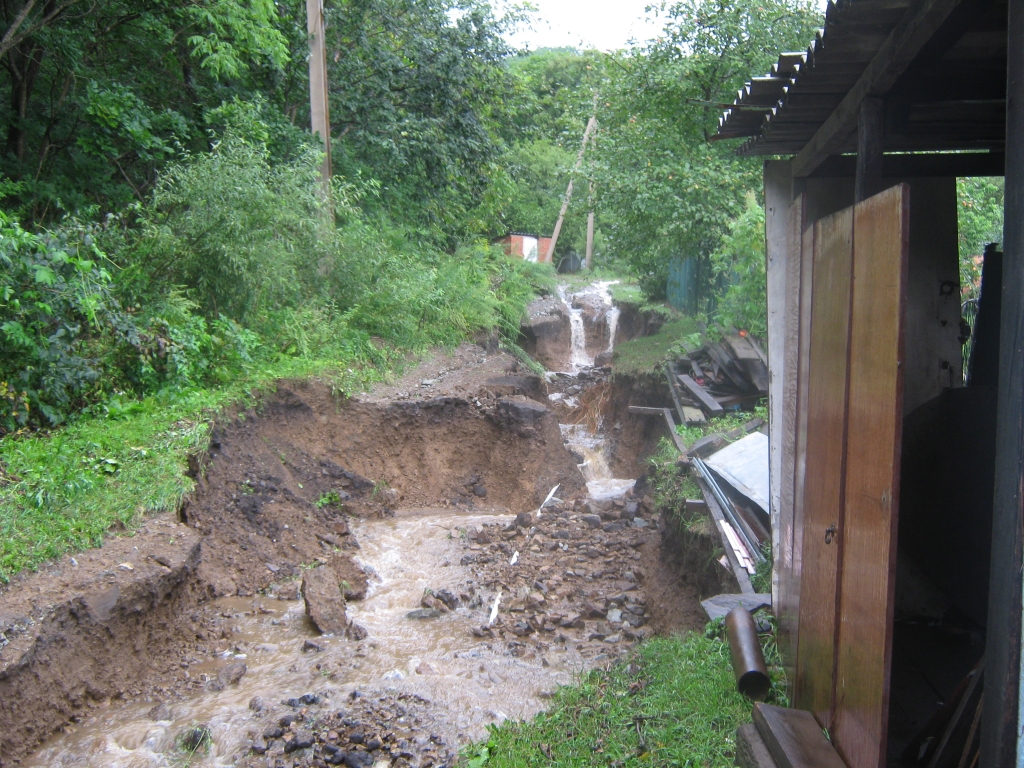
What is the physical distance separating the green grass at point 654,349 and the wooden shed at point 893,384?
872 centimetres

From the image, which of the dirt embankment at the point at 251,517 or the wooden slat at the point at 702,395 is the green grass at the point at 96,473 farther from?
the wooden slat at the point at 702,395

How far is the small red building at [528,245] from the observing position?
87.9ft

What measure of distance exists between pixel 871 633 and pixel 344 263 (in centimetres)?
1029

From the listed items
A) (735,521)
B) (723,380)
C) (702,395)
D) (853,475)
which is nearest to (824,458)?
(853,475)

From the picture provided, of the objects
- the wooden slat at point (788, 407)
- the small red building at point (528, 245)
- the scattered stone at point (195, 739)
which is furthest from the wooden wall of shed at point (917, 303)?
the small red building at point (528, 245)

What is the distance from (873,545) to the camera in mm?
2520

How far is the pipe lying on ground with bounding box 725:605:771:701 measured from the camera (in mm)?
3893

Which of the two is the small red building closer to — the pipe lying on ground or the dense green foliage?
the dense green foliage

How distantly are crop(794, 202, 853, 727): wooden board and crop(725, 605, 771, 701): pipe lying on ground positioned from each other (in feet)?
1.27

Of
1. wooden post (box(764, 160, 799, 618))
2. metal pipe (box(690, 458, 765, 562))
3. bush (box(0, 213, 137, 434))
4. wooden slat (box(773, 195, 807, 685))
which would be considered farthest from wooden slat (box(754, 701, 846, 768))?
bush (box(0, 213, 137, 434))

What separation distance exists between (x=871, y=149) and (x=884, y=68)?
33 cm

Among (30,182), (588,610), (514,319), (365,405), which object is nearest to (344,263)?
(365,405)

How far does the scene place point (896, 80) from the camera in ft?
10.2

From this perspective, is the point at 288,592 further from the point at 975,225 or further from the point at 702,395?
the point at 975,225
